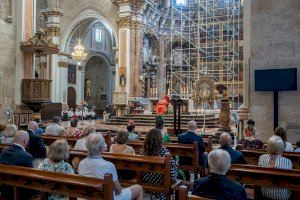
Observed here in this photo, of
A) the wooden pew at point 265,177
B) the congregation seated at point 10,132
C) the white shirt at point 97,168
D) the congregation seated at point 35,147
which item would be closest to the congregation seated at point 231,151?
the wooden pew at point 265,177

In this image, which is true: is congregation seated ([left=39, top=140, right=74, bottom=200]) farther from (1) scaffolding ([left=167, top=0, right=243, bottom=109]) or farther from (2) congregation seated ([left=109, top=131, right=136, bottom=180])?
(1) scaffolding ([left=167, top=0, right=243, bottom=109])

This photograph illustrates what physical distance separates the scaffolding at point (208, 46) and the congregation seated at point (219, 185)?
22.8 m

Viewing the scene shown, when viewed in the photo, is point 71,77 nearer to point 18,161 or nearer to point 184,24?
point 184,24

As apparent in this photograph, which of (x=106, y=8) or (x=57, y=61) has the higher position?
(x=106, y=8)

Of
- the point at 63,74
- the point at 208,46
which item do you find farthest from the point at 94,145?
the point at 208,46

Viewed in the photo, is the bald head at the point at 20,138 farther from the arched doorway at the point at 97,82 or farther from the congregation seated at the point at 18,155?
the arched doorway at the point at 97,82

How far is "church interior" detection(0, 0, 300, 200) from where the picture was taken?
3797 millimetres

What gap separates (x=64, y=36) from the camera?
27.2m

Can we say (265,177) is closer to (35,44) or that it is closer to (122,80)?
(35,44)

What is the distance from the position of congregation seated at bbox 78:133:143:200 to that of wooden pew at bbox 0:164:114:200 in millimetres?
461

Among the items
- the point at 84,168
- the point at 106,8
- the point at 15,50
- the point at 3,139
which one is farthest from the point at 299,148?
the point at 106,8

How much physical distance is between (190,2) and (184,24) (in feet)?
6.78

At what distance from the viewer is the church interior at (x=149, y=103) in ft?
12.5

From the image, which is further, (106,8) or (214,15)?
(214,15)
